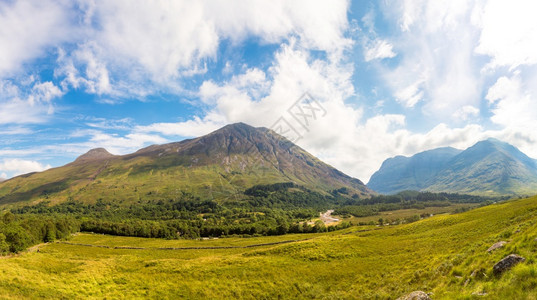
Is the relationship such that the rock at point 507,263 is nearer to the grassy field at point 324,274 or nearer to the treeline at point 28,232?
the grassy field at point 324,274

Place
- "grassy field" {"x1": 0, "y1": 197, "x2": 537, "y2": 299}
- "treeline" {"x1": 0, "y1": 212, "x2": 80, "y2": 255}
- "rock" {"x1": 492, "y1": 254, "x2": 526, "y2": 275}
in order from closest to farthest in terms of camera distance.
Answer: "rock" {"x1": 492, "y1": 254, "x2": 526, "y2": 275}, "grassy field" {"x1": 0, "y1": 197, "x2": 537, "y2": 299}, "treeline" {"x1": 0, "y1": 212, "x2": 80, "y2": 255}

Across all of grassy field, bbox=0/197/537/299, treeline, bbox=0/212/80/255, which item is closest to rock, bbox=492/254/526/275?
grassy field, bbox=0/197/537/299

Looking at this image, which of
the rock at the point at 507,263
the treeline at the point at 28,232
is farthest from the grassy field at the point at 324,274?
the treeline at the point at 28,232

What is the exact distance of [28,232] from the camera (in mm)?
91125

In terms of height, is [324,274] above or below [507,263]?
below

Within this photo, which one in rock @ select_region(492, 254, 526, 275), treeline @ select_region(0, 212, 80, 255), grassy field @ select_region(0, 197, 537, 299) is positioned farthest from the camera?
treeline @ select_region(0, 212, 80, 255)

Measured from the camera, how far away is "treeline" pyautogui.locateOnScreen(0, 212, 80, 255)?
246 ft

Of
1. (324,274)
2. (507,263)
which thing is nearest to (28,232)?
(324,274)

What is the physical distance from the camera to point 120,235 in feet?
458

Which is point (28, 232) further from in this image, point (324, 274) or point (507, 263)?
point (507, 263)

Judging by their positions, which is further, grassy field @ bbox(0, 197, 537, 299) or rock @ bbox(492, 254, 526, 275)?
grassy field @ bbox(0, 197, 537, 299)

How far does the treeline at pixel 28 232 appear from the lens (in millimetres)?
75000

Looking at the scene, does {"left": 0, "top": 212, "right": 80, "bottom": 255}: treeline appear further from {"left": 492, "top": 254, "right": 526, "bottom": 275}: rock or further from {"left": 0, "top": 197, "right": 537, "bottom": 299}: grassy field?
{"left": 492, "top": 254, "right": 526, "bottom": 275}: rock

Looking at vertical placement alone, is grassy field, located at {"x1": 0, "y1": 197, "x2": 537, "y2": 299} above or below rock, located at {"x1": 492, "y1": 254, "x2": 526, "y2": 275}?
below
